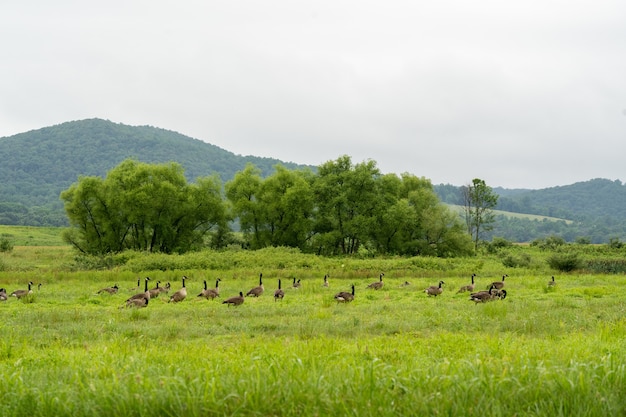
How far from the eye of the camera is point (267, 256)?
50.9 metres

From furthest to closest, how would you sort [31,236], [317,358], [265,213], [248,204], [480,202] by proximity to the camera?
[31,236]
[480,202]
[265,213]
[248,204]
[317,358]

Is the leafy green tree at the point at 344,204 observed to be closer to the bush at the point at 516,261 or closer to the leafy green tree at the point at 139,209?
the leafy green tree at the point at 139,209

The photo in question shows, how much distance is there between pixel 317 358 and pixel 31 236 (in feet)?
333

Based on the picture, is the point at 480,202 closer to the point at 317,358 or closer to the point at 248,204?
the point at 248,204

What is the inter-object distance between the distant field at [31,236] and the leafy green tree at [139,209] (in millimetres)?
24826

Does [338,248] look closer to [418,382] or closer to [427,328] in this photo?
[427,328]


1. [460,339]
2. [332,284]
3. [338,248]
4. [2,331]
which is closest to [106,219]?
[338,248]

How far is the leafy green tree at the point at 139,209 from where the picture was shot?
6075cm

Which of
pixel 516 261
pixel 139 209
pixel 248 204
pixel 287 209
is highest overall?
pixel 248 204

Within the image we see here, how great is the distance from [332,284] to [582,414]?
94.9ft

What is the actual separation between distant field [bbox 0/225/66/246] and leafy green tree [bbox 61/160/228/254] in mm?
24826

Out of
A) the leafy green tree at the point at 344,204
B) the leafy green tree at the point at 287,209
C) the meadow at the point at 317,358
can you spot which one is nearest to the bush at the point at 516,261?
the leafy green tree at the point at 344,204

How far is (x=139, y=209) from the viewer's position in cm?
6053

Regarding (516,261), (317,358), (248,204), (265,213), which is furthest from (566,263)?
(317,358)
